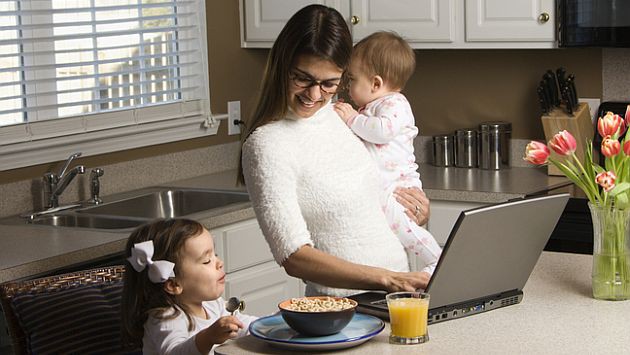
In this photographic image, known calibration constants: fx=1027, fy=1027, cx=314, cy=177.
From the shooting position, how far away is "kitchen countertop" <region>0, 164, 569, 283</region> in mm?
2920

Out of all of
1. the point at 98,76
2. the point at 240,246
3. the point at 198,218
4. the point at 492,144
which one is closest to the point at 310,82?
the point at 198,218

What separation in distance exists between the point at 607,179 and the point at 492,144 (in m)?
2.13

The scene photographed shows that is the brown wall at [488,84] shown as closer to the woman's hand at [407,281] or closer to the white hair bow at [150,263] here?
the woman's hand at [407,281]

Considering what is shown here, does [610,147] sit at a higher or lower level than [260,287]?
higher

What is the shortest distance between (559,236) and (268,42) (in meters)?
1.60

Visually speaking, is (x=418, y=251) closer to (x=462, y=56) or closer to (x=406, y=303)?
(x=406, y=303)

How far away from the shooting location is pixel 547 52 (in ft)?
14.0

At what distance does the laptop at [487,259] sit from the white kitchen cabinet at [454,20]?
71.8 inches

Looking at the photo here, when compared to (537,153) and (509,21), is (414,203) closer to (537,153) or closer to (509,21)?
(537,153)

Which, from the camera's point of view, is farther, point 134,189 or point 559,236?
point 134,189

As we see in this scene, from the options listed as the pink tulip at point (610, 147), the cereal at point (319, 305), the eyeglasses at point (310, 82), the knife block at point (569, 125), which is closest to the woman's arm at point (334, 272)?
the cereal at point (319, 305)

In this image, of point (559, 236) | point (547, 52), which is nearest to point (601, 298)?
point (559, 236)

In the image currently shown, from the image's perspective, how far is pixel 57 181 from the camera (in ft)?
12.0

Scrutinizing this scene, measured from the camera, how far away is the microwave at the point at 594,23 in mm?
3695
